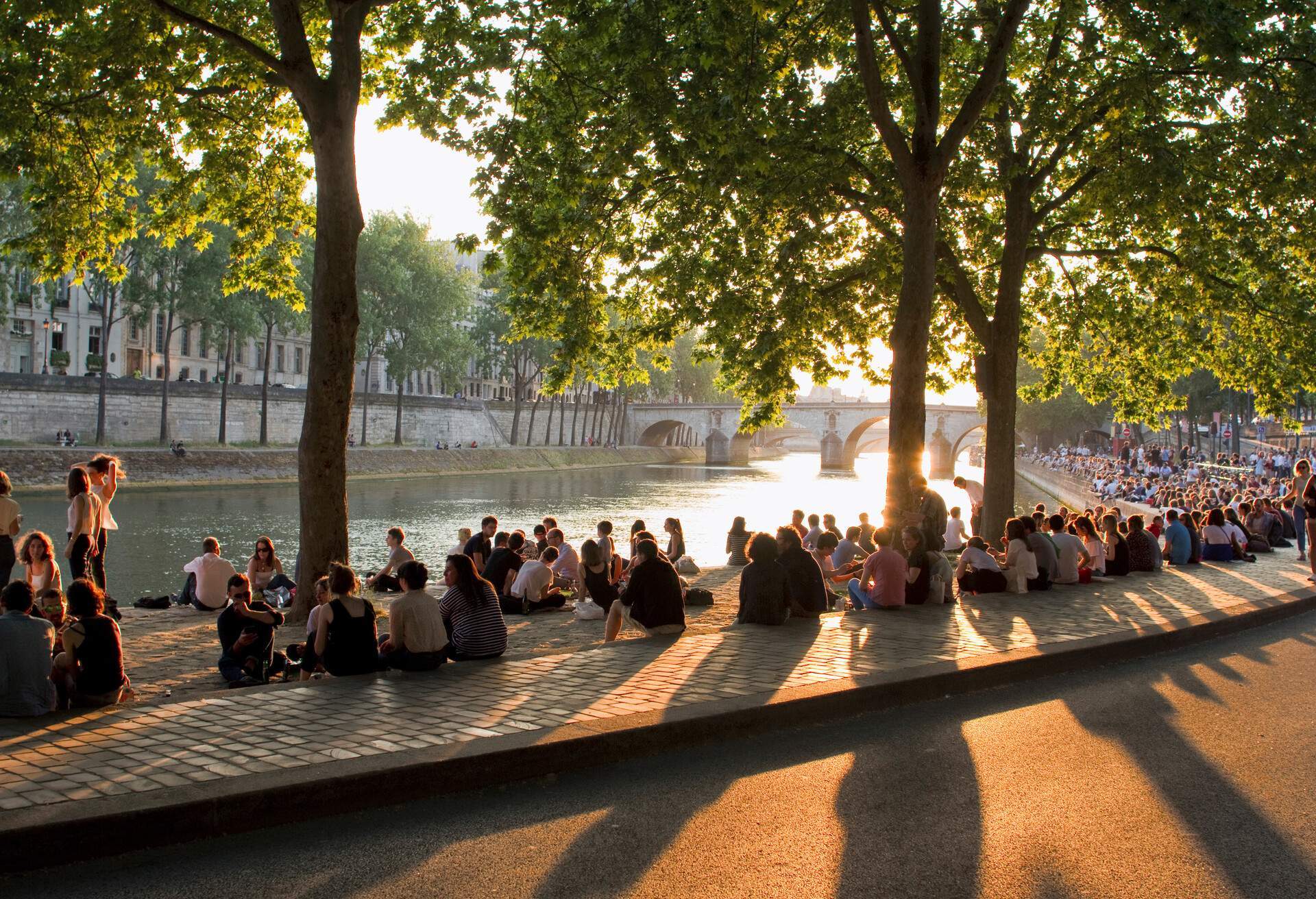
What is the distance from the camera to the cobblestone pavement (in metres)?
5.24

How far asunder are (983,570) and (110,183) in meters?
11.0

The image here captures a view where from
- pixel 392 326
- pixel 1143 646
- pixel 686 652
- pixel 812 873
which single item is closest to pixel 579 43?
pixel 686 652

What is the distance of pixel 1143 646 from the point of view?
31.1ft

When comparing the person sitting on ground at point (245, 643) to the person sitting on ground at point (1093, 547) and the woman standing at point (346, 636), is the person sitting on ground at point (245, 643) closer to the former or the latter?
the woman standing at point (346, 636)

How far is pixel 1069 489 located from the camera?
157 feet

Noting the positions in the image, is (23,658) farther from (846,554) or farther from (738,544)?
(738,544)

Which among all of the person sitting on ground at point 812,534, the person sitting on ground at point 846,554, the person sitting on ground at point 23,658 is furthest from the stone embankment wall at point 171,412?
the person sitting on ground at point 23,658

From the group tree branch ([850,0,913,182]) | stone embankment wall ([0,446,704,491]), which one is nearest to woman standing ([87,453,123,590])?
tree branch ([850,0,913,182])

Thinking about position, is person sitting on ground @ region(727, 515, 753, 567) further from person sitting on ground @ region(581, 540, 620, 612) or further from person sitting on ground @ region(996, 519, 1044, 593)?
person sitting on ground @ region(581, 540, 620, 612)

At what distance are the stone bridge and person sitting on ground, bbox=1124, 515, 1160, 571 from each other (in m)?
77.8

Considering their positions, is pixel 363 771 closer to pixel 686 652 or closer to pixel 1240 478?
pixel 686 652

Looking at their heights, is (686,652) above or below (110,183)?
below

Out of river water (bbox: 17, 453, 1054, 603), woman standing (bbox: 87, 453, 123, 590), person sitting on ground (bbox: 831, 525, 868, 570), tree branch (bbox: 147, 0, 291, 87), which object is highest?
tree branch (bbox: 147, 0, 291, 87)

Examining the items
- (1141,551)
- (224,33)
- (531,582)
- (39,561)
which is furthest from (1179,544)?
(39,561)
